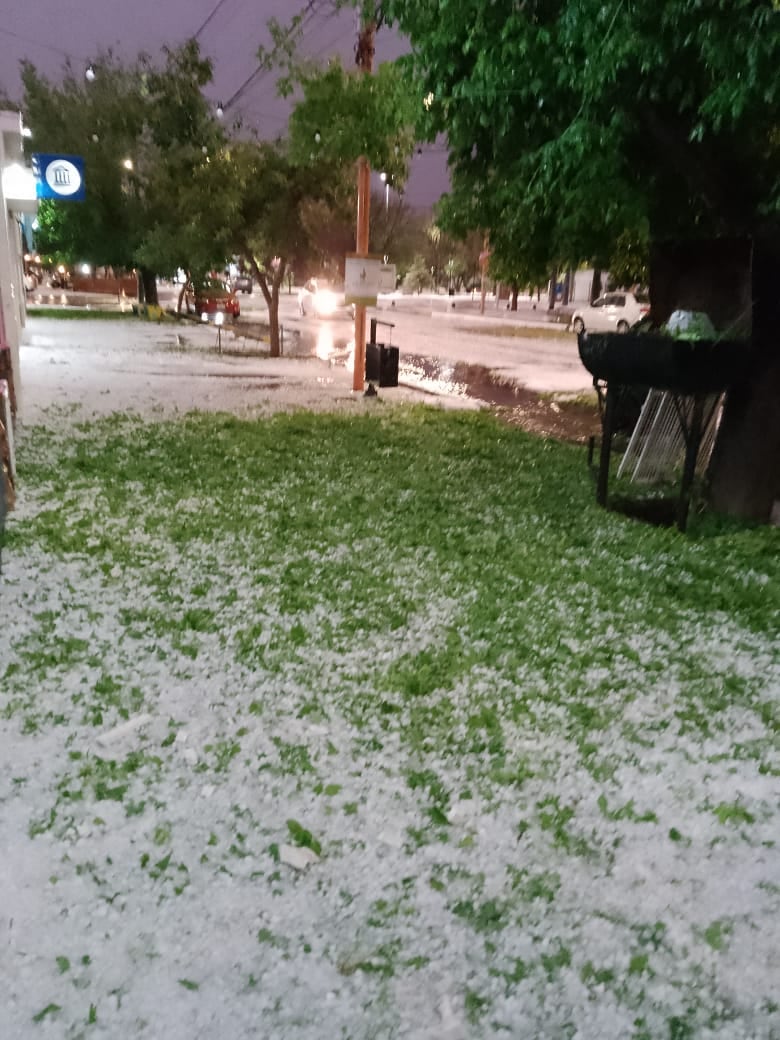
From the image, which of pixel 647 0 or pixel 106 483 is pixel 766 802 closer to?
pixel 647 0

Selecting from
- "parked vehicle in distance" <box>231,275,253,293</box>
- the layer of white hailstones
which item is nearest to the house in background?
the layer of white hailstones

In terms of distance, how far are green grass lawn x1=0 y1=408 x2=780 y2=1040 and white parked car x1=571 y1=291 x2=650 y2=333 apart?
27.0 m

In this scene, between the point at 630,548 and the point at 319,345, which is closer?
the point at 630,548

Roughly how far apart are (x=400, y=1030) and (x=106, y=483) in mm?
6218

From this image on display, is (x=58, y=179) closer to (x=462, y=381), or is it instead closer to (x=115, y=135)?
(x=462, y=381)

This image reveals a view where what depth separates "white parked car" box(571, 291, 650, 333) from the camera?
3186 centimetres

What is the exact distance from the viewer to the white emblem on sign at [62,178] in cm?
1753

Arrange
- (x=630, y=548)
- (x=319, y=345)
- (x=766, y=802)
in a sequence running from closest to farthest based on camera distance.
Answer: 1. (x=766, y=802)
2. (x=630, y=548)
3. (x=319, y=345)

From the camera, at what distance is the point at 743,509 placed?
23.0 ft

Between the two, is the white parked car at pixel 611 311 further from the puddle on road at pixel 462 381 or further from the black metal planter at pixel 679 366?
the black metal planter at pixel 679 366

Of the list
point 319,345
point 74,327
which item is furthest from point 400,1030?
point 74,327

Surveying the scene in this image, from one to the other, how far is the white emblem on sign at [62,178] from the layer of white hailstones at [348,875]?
1639 cm

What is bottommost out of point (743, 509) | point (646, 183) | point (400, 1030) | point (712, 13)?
point (400, 1030)

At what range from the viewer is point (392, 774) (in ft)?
11.6
